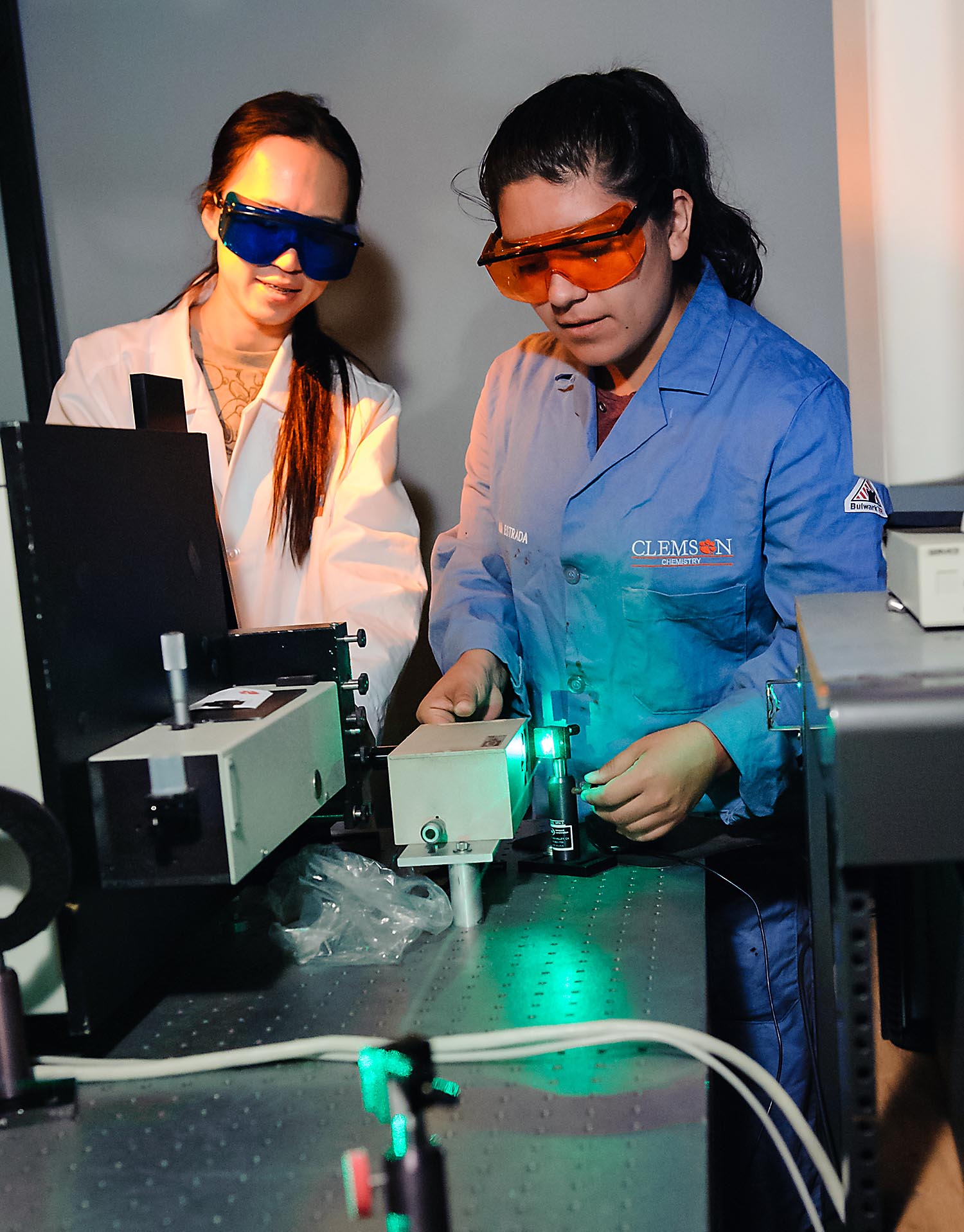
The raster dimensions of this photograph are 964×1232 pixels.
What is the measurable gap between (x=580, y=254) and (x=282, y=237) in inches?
26.0

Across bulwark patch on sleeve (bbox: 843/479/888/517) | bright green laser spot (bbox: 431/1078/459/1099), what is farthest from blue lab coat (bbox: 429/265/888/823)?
bright green laser spot (bbox: 431/1078/459/1099)

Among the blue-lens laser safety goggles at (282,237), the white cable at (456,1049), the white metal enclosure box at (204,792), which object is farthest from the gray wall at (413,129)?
the white cable at (456,1049)

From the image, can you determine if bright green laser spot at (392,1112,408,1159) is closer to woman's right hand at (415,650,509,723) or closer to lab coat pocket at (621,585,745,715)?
woman's right hand at (415,650,509,723)

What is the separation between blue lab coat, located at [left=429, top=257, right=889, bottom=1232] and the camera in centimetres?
146

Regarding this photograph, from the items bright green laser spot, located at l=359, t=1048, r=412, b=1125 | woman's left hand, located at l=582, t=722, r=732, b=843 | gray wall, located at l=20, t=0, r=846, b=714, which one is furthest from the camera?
gray wall, located at l=20, t=0, r=846, b=714

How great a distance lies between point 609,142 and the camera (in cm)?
145

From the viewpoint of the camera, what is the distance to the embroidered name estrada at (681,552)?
1532mm

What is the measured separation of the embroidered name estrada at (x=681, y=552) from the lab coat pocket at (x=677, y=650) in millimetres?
45

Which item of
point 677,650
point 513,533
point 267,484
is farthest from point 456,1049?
point 267,484

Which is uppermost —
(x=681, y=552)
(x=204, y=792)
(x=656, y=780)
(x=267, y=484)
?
(x=267, y=484)

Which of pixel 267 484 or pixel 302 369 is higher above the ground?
pixel 302 369

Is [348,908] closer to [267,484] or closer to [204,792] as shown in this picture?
[204,792]

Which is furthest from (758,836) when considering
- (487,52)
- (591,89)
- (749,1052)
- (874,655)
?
(487,52)

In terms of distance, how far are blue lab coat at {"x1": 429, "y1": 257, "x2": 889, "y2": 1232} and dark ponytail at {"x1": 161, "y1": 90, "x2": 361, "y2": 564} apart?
495 millimetres
